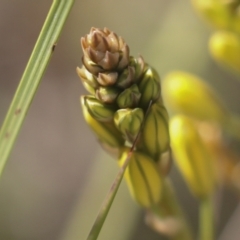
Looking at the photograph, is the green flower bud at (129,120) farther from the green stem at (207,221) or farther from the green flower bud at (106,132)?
the green stem at (207,221)

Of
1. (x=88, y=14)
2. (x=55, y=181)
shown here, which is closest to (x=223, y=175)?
(x=55, y=181)

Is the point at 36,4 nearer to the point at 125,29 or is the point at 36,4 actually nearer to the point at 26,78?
the point at 125,29

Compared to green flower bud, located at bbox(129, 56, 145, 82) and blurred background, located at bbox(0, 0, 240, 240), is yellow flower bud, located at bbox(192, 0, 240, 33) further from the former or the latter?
blurred background, located at bbox(0, 0, 240, 240)

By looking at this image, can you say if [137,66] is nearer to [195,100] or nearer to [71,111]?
[195,100]

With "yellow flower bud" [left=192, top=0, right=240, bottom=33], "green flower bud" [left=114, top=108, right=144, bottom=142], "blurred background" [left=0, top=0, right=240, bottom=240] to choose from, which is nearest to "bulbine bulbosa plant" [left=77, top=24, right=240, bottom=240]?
"green flower bud" [left=114, top=108, right=144, bottom=142]

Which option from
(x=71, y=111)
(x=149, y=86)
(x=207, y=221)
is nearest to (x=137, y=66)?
(x=149, y=86)

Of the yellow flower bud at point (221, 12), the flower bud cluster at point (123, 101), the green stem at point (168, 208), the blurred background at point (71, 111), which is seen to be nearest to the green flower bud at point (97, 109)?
the flower bud cluster at point (123, 101)

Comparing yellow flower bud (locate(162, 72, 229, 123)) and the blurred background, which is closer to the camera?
yellow flower bud (locate(162, 72, 229, 123))
